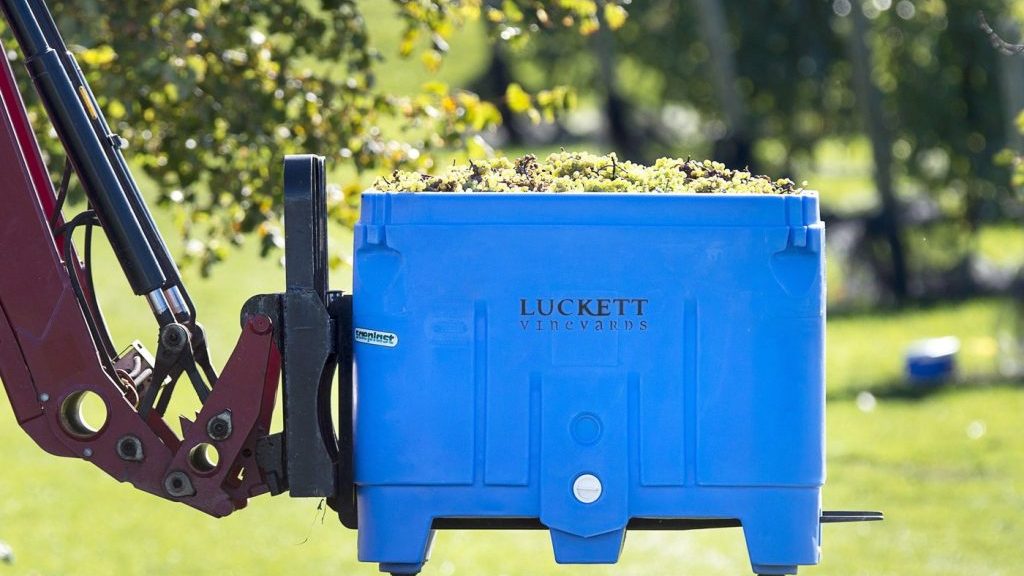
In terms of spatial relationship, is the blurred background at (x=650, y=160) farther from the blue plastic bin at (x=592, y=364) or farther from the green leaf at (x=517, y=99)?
the blue plastic bin at (x=592, y=364)

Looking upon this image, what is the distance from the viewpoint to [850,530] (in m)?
10.6

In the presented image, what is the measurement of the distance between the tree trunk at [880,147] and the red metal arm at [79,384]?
48.3 feet

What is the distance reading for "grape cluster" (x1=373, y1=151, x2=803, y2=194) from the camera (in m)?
3.71

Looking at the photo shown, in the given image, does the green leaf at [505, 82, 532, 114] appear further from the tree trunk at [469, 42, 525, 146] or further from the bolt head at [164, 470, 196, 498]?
the tree trunk at [469, 42, 525, 146]

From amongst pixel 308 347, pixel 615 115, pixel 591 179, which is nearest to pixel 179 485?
pixel 308 347

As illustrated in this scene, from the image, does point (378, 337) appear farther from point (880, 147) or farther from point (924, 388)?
point (880, 147)

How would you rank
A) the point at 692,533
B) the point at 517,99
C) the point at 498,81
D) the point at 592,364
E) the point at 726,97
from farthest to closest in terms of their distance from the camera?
1. the point at 498,81
2. the point at 726,97
3. the point at 692,533
4. the point at 517,99
5. the point at 592,364

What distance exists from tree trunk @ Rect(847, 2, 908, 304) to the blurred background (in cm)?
4

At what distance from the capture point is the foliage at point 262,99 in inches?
241

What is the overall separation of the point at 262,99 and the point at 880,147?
1398 centimetres

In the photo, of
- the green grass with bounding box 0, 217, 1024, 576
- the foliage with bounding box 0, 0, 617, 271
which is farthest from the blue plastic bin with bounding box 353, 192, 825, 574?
the green grass with bounding box 0, 217, 1024, 576

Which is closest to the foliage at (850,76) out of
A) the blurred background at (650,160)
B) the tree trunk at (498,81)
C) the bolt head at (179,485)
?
the blurred background at (650,160)

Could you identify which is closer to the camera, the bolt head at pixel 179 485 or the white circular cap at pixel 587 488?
the white circular cap at pixel 587 488

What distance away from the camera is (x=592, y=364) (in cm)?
349
